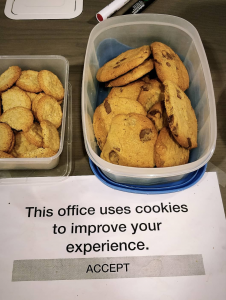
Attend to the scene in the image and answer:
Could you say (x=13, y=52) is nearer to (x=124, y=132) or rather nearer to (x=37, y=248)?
(x=124, y=132)

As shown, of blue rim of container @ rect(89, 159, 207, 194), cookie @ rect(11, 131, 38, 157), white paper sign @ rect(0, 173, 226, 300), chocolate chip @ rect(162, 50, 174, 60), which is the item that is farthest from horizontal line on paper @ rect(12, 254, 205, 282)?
chocolate chip @ rect(162, 50, 174, 60)

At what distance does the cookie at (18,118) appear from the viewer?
621 millimetres

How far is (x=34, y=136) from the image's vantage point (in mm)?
611

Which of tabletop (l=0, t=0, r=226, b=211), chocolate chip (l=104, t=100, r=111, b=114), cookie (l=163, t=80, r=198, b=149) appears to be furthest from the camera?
tabletop (l=0, t=0, r=226, b=211)

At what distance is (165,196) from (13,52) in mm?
680

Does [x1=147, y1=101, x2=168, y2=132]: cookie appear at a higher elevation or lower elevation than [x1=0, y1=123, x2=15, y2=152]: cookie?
higher

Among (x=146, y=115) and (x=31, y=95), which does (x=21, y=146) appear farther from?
(x=146, y=115)

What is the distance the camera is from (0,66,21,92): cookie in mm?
661

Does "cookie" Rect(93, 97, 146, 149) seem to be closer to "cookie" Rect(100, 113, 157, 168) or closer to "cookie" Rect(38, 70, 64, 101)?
"cookie" Rect(100, 113, 157, 168)

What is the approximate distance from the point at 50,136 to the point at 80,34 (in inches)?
18.0

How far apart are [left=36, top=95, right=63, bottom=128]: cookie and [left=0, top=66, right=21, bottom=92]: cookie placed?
11cm

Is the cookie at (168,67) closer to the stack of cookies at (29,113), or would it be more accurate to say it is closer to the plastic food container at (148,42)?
the plastic food container at (148,42)

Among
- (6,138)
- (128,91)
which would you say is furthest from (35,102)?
(128,91)

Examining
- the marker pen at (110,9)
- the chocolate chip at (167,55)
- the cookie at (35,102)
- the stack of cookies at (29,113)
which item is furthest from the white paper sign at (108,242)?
the marker pen at (110,9)
